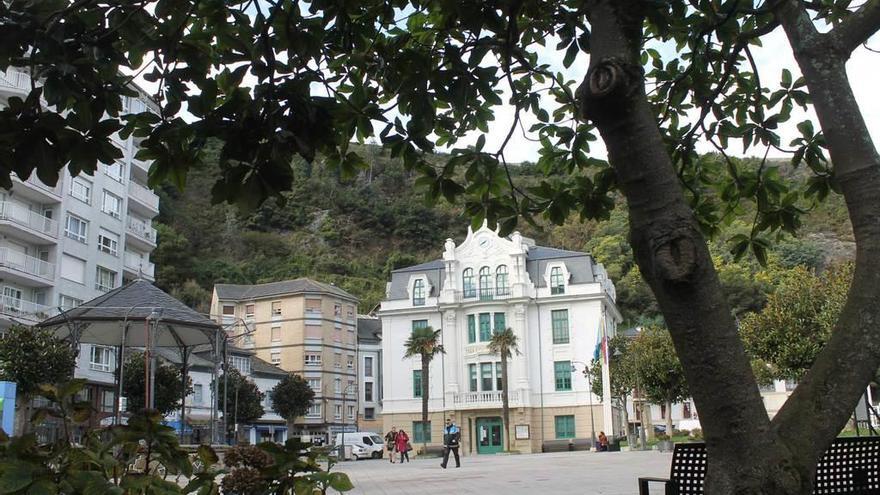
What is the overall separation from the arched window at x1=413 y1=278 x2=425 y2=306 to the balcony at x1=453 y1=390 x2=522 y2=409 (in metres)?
6.98

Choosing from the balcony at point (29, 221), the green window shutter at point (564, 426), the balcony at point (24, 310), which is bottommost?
the green window shutter at point (564, 426)

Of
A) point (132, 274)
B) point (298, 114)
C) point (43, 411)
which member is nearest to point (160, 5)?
point (298, 114)

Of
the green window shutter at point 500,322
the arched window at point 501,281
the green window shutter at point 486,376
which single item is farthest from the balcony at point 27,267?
the arched window at point 501,281

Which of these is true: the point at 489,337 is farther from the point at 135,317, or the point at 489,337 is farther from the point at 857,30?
the point at 857,30

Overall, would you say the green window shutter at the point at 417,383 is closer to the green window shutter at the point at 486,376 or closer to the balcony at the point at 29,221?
the green window shutter at the point at 486,376

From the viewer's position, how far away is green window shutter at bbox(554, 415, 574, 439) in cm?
4988

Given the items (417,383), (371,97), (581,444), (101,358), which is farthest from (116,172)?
(371,97)

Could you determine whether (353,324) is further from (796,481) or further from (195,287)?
(796,481)

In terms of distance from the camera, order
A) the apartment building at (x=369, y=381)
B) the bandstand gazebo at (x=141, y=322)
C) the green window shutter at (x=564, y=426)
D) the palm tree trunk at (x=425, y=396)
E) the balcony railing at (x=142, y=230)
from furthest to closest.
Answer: the apartment building at (x=369, y=381) < the green window shutter at (x=564, y=426) < the palm tree trunk at (x=425, y=396) < the balcony railing at (x=142, y=230) < the bandstand gazebo at (x=141, y=322)

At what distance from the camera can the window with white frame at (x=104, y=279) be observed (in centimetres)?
4369

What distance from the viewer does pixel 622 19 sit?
273cm

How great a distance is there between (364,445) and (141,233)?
19.0 m

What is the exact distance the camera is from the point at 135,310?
20891 mm

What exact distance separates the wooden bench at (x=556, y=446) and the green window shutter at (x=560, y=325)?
6.23 metres
